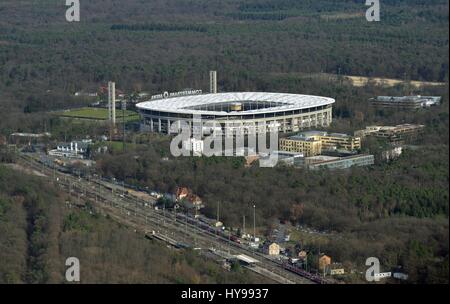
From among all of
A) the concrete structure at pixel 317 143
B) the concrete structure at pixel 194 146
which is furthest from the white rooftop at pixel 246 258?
the concrete structure at pixel 317 143

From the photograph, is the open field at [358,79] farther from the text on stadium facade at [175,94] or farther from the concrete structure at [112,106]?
the concrete structure at [112,106]

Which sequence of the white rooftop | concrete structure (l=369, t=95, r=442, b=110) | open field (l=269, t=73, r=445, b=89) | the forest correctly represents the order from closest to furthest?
1. the forest
2. the white rooftop
3. concrete structure (l=369, t=95, r=442, b=110)
4. open field (l=269, t=73, r=445, b=89)

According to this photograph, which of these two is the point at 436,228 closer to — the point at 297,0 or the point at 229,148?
the point at 229,148

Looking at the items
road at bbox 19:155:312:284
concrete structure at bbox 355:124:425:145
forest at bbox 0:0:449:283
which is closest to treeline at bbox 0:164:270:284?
forest at bbox 0:0:449:283

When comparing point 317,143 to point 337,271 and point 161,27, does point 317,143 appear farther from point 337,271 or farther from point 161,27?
point 161,27

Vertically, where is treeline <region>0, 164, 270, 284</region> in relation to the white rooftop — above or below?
above

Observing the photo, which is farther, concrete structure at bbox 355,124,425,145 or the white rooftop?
concrete structure at bbox 355,124,425,145

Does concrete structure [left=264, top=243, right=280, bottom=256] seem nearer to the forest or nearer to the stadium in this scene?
Answer: the forest
